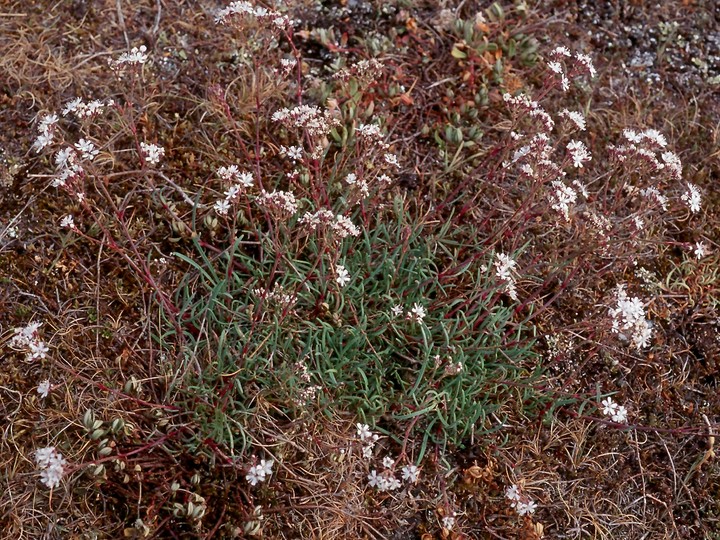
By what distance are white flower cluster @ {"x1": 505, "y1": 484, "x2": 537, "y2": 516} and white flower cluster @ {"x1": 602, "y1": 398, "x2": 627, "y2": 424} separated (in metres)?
0.56

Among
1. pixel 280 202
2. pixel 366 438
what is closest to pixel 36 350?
pixel 280 202

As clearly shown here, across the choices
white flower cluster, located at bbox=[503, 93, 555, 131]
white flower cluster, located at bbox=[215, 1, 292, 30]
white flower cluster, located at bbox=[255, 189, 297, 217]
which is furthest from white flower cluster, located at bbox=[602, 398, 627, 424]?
white flower cluster, located at bbox=[215, 1, 292, 30]

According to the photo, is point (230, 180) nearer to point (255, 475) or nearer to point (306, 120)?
point (306, 120)

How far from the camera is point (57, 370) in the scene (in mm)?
3176

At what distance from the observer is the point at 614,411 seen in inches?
134

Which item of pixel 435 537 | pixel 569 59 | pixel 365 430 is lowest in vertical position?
pixel 435 537

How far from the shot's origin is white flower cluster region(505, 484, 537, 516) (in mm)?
3135

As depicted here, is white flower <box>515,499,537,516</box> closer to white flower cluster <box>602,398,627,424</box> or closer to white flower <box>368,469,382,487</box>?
white flower cluster <box>602,398,627,424</box>

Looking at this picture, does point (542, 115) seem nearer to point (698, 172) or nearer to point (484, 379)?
point (484, 379)

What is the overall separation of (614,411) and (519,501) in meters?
0.68

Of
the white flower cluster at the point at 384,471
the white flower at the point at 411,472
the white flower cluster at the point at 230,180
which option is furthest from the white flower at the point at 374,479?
the white flower cluster at the point at 230,180

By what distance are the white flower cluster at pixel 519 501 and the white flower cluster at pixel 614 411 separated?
56 cm

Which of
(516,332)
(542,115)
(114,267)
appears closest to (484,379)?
(516,332)

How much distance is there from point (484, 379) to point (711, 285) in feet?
5.47
